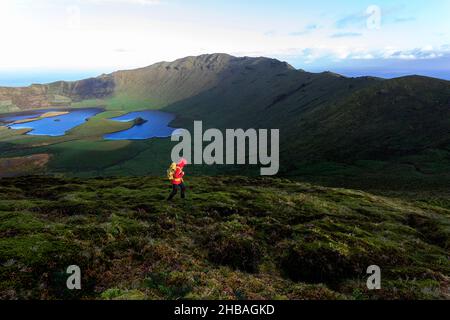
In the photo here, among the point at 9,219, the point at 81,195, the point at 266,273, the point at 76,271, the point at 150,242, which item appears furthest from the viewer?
the point at 81,195

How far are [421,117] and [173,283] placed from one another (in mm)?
189110

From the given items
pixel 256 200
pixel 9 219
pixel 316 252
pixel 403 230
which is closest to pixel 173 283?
pixel 316 252

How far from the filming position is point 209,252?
20062mm

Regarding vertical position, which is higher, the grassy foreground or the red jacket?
the red jacket

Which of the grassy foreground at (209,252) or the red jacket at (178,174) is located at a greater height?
the red jacket at (178,174)

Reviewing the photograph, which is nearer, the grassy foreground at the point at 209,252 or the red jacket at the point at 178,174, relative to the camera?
the grassy foreground at the point at 209,252

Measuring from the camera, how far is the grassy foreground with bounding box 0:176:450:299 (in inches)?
568

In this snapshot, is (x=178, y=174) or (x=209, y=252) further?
(x=178, y=174)

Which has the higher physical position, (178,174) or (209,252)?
(178,174)

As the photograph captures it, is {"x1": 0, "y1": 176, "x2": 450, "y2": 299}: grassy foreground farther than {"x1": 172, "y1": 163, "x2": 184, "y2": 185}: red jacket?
No

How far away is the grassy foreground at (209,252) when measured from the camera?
47.3 ft

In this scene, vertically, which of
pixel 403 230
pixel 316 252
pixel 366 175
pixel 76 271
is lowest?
pixel 366 175

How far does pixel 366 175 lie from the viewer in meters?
116

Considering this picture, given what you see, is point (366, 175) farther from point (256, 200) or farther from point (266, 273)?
point (266, 273)
